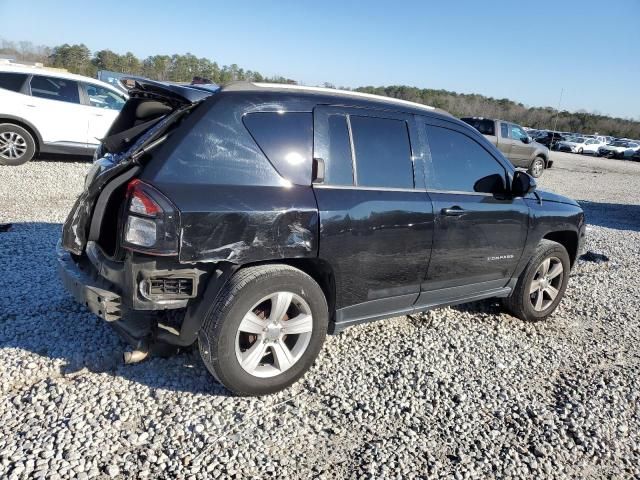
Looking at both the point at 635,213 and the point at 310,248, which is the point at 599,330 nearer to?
the point at 310,248

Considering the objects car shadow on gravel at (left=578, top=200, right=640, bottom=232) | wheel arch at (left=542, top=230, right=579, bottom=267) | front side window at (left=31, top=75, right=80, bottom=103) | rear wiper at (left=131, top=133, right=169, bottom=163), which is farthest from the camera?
car shadow on gravel at (left=578, top=200, right=640, bottom=232)

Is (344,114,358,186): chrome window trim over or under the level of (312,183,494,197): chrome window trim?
over

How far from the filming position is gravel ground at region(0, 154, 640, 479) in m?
2.54

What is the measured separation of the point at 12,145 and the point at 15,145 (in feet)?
0.16

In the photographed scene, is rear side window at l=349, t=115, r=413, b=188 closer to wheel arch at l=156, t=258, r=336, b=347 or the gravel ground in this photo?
wheel arch at l=156, t=258, r=336, b=347

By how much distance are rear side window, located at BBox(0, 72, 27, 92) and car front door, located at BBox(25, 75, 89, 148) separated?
0.16 meters

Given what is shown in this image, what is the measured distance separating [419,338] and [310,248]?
5.03 feet

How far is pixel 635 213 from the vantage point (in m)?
12.4

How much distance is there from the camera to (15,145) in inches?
360

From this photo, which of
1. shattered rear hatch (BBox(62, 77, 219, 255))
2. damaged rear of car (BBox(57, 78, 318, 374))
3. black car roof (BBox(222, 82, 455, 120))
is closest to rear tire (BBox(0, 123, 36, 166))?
shattered rear hatch (BBox(62, 77, 219, 255))

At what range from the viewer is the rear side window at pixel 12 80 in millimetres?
9117

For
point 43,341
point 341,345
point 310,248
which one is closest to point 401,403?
point 341,345

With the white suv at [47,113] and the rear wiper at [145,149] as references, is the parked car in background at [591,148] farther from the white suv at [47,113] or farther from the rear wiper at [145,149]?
the rear wiper at [145,149]

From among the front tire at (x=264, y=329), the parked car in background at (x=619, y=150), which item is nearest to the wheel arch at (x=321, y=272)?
the front tire at (x=264, y=329)
